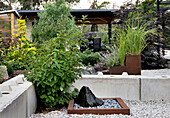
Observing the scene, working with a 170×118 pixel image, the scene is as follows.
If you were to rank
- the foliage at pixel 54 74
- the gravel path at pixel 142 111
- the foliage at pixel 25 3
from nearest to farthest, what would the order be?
the gravel path at pixel 142 111
the foliage at pixel 54 74
the foliage at pixel 25 3

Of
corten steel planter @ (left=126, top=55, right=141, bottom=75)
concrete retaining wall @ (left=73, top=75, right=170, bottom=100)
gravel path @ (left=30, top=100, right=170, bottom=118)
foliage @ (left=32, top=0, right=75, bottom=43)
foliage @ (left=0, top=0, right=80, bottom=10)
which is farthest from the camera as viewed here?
foliage @ (left=0, top=0, right=80, bottom=10)

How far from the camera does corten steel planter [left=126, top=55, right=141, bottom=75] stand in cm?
358

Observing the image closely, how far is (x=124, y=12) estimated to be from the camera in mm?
5488

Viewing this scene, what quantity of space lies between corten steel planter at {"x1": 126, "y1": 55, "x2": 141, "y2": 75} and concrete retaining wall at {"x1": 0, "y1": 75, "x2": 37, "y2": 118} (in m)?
1.79

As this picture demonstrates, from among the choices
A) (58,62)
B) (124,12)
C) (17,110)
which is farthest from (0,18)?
(17,110)

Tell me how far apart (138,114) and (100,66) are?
170cm

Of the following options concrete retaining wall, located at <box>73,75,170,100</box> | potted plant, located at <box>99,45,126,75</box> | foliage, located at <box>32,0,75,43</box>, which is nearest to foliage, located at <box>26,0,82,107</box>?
concrete retaining wall, located at <box>73,75,170,100</box>

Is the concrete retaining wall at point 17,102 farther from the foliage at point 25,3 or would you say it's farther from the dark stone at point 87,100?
the foliage at point 25,3

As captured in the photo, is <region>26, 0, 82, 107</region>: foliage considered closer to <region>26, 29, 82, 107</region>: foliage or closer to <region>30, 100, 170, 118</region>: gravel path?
<region>26, 29, 82, 107</region>: foliage

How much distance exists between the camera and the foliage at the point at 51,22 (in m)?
6.48

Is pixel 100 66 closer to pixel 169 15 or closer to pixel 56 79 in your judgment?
pixel 56 79

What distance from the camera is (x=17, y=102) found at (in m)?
1.81

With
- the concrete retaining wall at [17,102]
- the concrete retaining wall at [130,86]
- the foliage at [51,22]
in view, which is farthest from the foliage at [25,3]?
the concrete retaining wall at [17,102]

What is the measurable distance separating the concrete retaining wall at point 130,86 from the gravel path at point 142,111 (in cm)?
12
